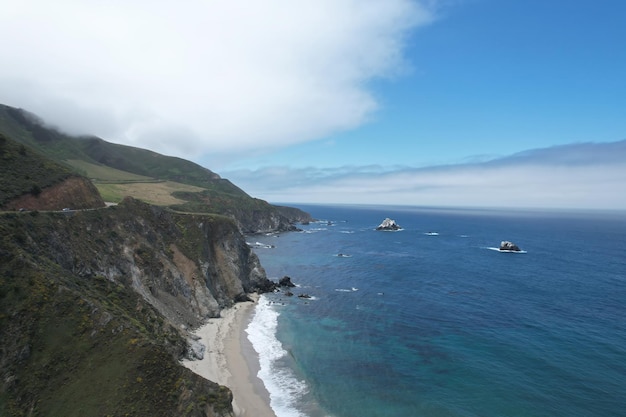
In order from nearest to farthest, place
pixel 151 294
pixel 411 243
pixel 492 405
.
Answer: pixel 492 405, pixel 151 294, pixel 411 243

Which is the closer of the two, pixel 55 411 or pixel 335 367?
pixel 55 411

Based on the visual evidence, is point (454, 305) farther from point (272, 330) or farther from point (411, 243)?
point (411, 243)

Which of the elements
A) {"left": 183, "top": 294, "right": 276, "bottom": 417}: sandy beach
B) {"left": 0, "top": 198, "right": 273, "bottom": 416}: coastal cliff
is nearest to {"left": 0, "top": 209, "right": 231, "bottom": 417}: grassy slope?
{"left": 0, "top": 198, "right": 273, "bottom": 416}: coastal cliff

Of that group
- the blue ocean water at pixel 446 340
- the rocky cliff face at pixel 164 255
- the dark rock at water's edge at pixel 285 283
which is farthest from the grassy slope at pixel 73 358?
the dark rock at water's edge at pixel 285 283

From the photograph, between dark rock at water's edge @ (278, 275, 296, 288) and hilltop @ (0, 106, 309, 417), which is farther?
dark rock at water's edge @ (278, 275, 296, 288)

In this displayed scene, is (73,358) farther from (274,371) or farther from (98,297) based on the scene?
(274,371)

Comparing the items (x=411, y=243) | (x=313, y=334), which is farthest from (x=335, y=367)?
(x=411, y=243)

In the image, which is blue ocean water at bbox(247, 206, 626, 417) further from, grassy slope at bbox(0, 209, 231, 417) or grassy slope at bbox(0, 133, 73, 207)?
grassy slope at bbox(0, 133, 73, 207)
